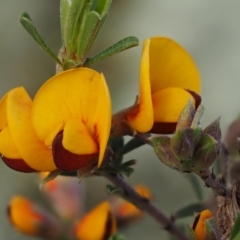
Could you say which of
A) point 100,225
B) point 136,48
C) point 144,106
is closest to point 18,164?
point 144,106

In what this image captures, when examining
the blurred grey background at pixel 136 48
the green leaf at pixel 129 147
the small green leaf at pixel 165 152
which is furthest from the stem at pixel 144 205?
the blurred grey background at pixel 136 48

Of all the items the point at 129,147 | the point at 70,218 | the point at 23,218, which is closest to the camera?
the point at 129,147

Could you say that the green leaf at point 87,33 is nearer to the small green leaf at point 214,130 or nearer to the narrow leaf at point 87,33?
the narrow leaf at point 87,33

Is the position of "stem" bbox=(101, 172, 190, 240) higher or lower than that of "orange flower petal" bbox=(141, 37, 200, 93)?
lower

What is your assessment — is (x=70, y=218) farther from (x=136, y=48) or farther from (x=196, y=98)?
(x=136, y=48)

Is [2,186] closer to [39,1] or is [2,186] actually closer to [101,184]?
[101,184]

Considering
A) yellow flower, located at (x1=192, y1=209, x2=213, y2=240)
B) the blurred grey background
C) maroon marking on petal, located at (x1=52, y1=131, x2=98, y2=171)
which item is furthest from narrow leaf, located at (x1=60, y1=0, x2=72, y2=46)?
the blurred grey background

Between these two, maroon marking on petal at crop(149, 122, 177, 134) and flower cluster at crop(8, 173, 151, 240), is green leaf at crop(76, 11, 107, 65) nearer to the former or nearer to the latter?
maroon marking on petal at crop(149, 122, 177, 134)
